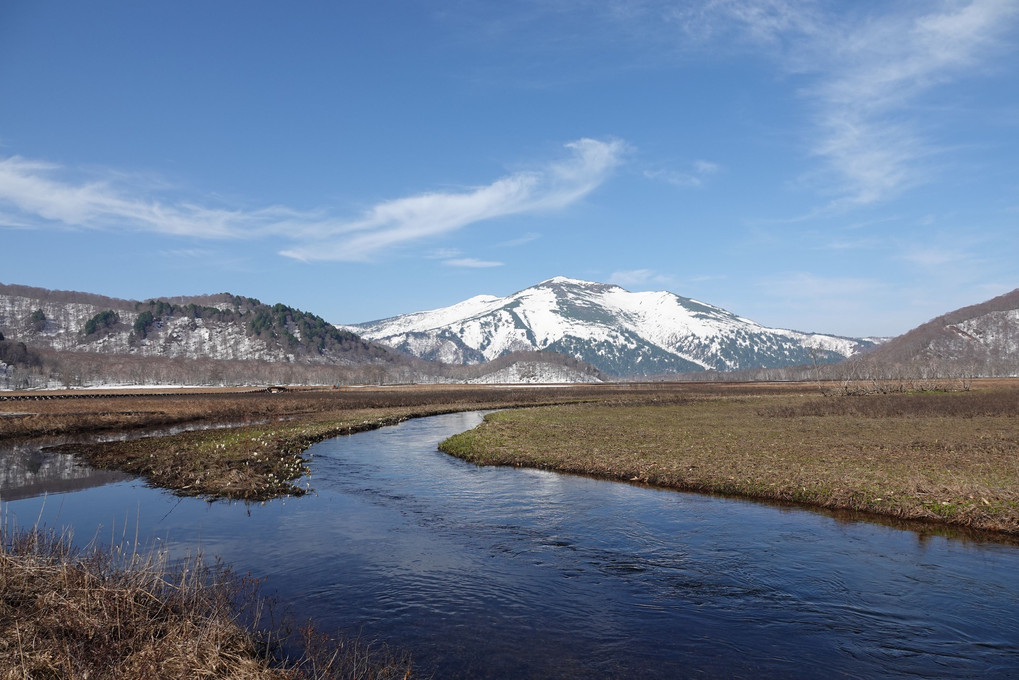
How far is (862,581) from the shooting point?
673 inches

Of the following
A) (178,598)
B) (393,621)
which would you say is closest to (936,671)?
(393,621)

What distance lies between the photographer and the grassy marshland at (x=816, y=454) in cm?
2461

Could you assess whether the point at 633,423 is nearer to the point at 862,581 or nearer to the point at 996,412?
the point at 996,412

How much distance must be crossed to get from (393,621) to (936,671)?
1204 centimetres

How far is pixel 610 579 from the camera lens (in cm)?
A: 1759

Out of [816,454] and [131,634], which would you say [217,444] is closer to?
[131,634]

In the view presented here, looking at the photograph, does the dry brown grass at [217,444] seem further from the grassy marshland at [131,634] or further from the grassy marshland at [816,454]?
the grassy marshland at [131,634]

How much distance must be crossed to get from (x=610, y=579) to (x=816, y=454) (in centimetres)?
2357

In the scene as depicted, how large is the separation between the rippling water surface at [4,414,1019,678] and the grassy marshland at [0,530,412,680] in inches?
64.5

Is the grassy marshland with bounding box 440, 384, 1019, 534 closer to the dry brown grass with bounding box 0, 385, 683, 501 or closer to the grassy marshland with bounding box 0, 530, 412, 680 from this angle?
the dry brown grass with bounding box 0, 385, 683, 501

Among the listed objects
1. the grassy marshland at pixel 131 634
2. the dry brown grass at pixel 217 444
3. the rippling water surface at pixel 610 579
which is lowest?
the dry brown grass at pixel 217 444

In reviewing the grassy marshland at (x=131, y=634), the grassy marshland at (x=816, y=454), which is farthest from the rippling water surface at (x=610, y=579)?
the grassy marshland at (x=816, y=454)

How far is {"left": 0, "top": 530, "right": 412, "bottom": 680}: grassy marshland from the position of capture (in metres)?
9.65

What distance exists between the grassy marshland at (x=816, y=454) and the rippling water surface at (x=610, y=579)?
2496mm
